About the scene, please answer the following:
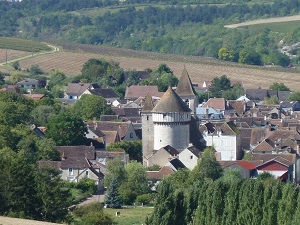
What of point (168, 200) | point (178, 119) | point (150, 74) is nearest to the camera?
point (168, 200)

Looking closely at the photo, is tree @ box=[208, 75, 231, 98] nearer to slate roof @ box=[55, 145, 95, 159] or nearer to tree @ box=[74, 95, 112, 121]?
tree @ box=[74, 95, 112, 121]

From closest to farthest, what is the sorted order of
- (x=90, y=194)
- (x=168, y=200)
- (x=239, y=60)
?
(x=168, y=200)
(x=90, y=194)
(x=239, y=60)

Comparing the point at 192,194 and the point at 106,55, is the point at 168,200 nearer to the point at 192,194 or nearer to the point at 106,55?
the point at 192,194

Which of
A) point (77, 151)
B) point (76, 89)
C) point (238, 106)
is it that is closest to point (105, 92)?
point (76, 89)

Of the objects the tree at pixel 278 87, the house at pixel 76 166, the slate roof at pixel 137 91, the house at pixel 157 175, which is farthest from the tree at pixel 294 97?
the house at pixel 157 175

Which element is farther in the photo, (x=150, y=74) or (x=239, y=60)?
(x=239, y=60)

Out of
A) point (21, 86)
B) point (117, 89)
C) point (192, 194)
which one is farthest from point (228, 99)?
point (192, 194)

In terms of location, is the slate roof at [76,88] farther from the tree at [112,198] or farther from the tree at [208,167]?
the tree at [112,198]
